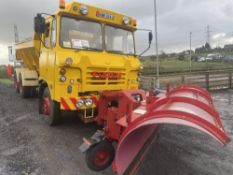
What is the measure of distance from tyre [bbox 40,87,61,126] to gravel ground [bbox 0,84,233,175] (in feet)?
0.87

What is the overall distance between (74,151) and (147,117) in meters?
2.55

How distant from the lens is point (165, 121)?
226cm

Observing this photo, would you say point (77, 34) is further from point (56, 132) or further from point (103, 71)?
point (56, 132)

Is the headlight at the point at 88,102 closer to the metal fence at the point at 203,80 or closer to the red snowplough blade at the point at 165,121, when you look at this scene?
the red snowplough blade at the point at 165,121

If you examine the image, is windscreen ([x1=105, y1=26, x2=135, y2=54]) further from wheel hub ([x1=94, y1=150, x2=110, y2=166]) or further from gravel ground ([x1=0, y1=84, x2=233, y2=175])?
wheel hub ([x1=94, y1=150, x2=110, y2=166])

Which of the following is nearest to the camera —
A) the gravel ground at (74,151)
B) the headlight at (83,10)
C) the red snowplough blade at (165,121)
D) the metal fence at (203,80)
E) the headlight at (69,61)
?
the red snowplough blade at (165,121)

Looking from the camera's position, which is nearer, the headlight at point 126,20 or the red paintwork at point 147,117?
the red paintwork at point 147,117

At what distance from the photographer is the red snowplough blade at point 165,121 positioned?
7.10 feet

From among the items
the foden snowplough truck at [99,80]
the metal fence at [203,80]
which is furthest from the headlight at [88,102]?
the metal fence at [203,80]

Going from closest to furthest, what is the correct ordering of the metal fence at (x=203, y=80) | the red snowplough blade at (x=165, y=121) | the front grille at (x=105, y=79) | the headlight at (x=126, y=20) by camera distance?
the red snowplough blade at (x=165, y=121), the front grille at (x=105, y=79), the headlight at (x=126, y=20), the metal fence at (x=203, y=80)

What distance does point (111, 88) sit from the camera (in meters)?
5.37

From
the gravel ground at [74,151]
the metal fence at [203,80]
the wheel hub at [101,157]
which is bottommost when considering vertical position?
the gravel ground at [74,151]

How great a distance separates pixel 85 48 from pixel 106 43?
0.59 m

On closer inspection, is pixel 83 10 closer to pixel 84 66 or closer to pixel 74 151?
pixel 84 66
